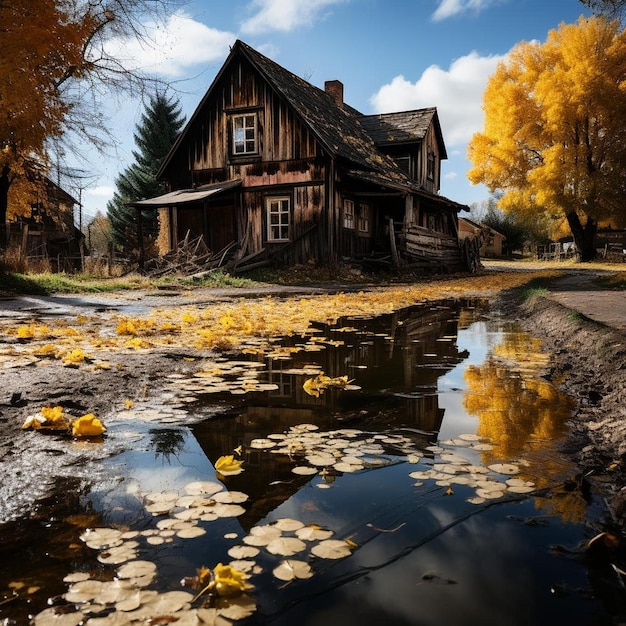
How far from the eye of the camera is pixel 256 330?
5.45m

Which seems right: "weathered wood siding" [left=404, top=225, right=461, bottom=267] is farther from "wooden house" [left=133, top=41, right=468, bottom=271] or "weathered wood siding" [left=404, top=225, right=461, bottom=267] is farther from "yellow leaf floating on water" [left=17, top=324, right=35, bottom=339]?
"yellow leaf floating on water" [left=17, top=324, right=35, bottom=339]

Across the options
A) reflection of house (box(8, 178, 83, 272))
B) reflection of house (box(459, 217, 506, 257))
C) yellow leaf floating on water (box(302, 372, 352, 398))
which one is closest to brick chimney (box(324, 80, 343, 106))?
reflection of house (box(8, 178, 83, 272))

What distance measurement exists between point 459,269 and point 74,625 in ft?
73.8

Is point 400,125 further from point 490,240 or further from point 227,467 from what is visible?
point 490,240

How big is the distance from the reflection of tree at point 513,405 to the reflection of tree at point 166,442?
1.30 m

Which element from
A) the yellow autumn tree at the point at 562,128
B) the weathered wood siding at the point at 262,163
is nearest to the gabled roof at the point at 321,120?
the weathered wood siding at the point at 262,163

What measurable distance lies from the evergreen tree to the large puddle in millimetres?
32374

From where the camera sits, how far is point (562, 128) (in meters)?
25.5

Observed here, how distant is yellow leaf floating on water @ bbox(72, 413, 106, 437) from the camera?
2.15m

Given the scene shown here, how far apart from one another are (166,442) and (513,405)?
5.90 ft

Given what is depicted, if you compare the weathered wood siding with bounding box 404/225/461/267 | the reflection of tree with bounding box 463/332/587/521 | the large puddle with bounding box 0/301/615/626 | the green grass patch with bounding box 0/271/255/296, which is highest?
the weathered wood siding with bounding box 404/225/461/267

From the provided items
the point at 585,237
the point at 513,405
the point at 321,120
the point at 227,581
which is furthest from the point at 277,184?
the point at 585,237

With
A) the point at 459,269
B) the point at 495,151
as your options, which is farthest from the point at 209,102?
the point at 495,151

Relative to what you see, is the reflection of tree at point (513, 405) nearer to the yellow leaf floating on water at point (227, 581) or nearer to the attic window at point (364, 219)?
the yellow leaf floating on water at point (227, 581)
